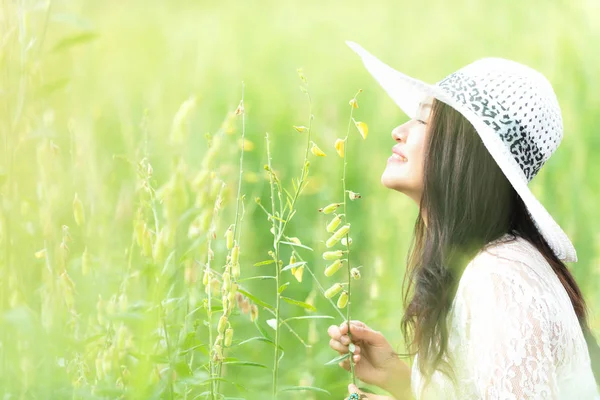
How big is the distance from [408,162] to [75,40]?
2.98 feet

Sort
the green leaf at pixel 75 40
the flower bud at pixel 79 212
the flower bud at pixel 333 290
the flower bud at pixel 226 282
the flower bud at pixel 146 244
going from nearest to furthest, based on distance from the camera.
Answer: the green leaf at pixel 75 40
the flower bud at pixel 146 244
the flower bud at pixel 79 212
the flower bud at pixel 226 282
the flower bud at pixel 333 290

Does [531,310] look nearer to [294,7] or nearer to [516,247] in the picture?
[516,247]

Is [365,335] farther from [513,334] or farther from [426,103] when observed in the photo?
[426,103]

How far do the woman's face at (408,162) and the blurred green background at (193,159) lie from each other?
0.51 feet

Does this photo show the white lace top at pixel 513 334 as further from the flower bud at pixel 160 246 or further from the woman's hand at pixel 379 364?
the flower bud at pixel 160 246

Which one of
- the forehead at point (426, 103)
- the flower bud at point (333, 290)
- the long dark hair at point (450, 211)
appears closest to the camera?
the flower bud at point (333, 290)

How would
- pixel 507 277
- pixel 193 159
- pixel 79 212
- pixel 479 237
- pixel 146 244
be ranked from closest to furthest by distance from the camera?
pixel 146 244, pixel 79 212, pixel 507 277, pixel 479 237, pixel 193 159

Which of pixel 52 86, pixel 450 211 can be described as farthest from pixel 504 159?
pixel 52 86

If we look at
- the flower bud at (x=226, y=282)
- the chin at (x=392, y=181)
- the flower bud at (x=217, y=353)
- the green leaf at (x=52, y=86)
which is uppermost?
the green leaf at (x=52, y=86)

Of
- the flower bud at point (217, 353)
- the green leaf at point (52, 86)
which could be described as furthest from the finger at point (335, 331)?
the green leaf at point (52, 86)

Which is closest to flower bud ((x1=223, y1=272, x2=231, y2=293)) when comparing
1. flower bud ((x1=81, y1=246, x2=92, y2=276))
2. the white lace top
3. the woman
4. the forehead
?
flower bud ((x1=81, y1=246, x2=92, y2=276))

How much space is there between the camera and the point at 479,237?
154 centimetres

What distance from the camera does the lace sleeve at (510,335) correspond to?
4.40ft

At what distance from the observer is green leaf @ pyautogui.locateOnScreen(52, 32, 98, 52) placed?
746mm
